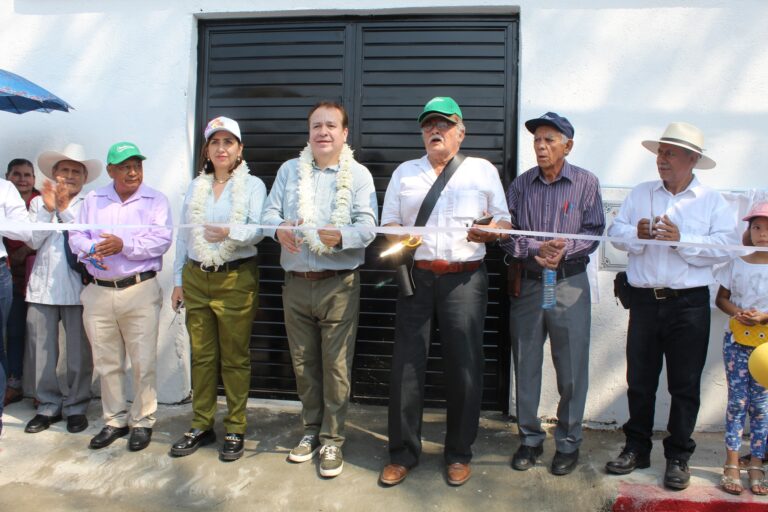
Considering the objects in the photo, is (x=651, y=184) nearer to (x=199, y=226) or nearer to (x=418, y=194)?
(x=418, y=194)

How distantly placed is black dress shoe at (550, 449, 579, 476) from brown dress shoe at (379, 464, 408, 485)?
0.90 m

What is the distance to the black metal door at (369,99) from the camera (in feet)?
15.3

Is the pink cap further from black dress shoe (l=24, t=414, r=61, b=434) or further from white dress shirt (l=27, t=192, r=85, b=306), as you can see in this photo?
black dress shoe (l=24, t=414, r=61, b=434)

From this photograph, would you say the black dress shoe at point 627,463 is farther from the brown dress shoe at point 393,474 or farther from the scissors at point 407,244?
the scissors at point 407,244

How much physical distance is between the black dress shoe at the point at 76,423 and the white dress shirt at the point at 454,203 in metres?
2.68

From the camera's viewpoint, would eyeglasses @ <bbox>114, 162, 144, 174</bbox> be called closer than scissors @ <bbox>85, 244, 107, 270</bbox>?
No

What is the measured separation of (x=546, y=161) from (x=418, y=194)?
79cm

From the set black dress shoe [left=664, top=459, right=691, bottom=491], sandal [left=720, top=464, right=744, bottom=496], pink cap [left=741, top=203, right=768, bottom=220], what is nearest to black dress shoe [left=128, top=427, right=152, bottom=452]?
black dress shoe [left=664, top=459, right=691, bottom=491]

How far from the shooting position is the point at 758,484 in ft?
11.1

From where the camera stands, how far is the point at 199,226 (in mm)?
3703

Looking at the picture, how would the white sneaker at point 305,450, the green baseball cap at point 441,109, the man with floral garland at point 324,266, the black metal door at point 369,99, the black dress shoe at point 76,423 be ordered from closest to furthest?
the green baseball cap at point 441,109 < the man with floral garland at point 324,266 < the white sneaker at point 305,450 < the black dress shoe at point 76,423 < the black metal door at point 369,99

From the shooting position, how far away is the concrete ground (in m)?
3.36

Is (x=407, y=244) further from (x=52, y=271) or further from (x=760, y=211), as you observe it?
(x=52, y=271)

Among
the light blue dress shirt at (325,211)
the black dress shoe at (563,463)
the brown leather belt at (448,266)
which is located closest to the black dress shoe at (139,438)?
the light blue dress shirt at (325,211)
